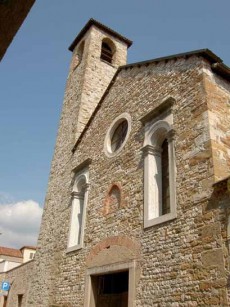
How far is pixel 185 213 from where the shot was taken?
569cm

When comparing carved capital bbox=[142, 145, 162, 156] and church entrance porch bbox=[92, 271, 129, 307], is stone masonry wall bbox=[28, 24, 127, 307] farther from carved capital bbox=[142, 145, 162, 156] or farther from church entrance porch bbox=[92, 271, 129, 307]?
carved capital bbox=[142, 145, 162, 156]

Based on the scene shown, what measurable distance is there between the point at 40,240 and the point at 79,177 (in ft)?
11.2

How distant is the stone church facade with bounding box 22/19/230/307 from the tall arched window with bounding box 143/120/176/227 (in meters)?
0.02

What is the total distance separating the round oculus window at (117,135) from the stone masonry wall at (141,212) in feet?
0.79

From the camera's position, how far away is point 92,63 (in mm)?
Result: 14148

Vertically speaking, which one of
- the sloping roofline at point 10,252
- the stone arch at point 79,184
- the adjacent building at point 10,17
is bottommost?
the adjacent building at point 10,17

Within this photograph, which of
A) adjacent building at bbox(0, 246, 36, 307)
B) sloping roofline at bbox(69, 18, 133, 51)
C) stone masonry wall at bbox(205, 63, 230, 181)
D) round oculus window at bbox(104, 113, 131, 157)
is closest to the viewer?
stone masonry wall at bbox(205, 63, 230, 181)

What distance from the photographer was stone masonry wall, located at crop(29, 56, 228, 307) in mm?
5121

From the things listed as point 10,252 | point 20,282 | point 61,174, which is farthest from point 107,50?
point 10,252

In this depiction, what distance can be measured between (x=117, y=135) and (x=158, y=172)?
2670mm

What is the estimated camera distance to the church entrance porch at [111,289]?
7.29 m

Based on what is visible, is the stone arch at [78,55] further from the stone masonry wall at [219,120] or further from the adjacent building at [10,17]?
the adjacent building at [10,17]

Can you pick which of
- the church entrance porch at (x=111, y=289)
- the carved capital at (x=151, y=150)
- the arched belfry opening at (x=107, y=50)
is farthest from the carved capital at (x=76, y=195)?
the arched belfry opening at (x=107, y=50)

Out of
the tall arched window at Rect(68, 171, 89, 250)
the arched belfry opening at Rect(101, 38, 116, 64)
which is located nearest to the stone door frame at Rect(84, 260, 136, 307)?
the tall arched window at Rect(68, 171, 89, 250)
